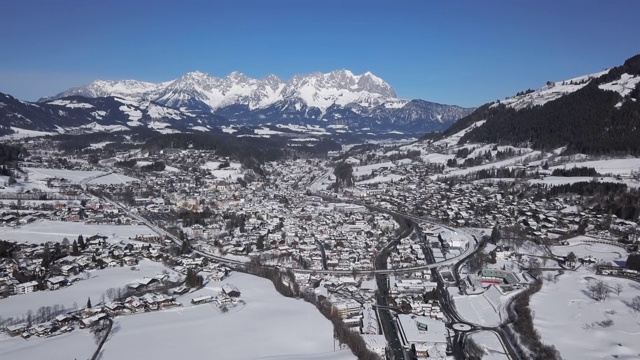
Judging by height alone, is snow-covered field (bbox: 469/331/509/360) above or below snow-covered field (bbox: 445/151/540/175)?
below

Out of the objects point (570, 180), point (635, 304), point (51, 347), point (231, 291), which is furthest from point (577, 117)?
point (51, 347)

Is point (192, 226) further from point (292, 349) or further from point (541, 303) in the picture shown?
point (541, 303)

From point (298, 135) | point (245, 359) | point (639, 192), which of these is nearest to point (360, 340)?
point (245, 359)

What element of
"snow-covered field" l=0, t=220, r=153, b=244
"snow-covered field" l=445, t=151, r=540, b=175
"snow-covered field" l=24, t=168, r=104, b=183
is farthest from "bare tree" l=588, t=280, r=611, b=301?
"snow-covered field" l=24, t=168, r=104, b=183

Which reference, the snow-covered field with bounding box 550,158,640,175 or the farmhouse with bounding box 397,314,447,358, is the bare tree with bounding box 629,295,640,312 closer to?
the farmhouse with bounding box 397,314,447,358

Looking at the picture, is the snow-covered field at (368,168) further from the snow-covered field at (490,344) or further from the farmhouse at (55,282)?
the snow-covered field at (490,344)

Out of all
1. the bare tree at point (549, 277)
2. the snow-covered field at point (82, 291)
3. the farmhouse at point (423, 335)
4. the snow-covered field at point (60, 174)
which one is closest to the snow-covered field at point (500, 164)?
the bare tree at point (549, 277)
